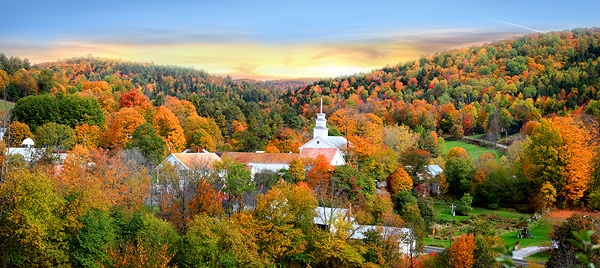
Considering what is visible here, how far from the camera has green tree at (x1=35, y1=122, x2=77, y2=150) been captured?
139 ft

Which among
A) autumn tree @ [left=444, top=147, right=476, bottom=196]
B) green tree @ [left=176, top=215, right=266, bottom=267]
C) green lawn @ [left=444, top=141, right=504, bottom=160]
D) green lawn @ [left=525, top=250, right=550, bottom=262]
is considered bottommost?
green lawn @ [left=444, top=141, right=504, bottom=160]

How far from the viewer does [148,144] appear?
40.0 m

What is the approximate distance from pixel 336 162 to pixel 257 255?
47.5ft

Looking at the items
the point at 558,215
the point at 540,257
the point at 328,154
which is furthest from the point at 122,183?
the point at 558,215

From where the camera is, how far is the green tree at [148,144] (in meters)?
39.8

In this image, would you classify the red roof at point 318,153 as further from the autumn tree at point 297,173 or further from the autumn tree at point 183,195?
the autumn tree at point 183,195

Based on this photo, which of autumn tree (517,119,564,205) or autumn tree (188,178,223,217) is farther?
autumn tree (517,119,564,205)

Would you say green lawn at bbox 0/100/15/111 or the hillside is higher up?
green lawn at bbox 0/100/15/111

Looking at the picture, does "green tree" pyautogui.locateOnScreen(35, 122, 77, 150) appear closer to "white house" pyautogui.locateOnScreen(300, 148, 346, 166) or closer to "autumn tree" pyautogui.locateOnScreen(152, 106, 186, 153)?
"autumn tree" pyautogui.locateOnScreen(152, 106, 186, 153)

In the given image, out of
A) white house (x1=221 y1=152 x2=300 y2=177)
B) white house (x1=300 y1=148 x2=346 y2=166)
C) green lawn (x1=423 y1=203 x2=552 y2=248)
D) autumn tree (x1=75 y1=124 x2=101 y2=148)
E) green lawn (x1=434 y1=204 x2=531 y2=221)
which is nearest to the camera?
green lawn (x1=423 y1=203 x2=552 y2=248)

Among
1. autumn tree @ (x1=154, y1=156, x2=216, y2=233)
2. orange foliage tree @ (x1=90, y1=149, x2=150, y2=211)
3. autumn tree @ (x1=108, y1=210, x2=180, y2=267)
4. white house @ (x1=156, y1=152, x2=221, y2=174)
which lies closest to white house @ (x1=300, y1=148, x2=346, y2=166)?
white house @ (x1=156, y1=152, x2=221, y2=174)

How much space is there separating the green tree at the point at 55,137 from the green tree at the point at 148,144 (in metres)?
4.90

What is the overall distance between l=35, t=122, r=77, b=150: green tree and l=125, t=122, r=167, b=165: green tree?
490 centimetres

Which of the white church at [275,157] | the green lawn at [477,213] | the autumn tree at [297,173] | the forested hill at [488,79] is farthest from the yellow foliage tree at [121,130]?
the forested hill at [488,79]
